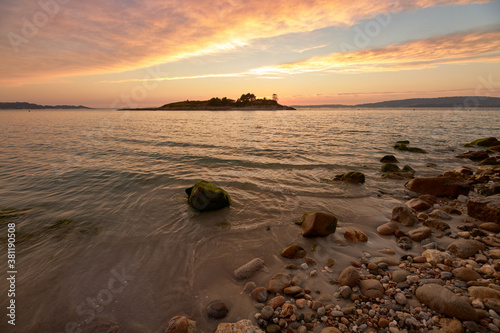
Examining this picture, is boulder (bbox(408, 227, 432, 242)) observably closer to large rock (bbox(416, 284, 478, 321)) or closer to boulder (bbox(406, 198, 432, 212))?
boulder (bbox(406, 198, 432, 212))

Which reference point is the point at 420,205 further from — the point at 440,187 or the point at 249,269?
the point at 249,269

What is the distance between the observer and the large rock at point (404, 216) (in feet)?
23.2

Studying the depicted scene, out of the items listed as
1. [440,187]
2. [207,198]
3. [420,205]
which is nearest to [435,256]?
[420,205]

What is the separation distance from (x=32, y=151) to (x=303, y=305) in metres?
26.7

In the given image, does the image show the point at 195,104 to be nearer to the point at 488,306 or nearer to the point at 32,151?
the point at 32,151

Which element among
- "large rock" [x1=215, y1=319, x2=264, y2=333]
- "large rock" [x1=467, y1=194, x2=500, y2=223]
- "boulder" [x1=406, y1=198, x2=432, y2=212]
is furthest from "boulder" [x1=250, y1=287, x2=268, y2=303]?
"large rock" [x1=467, y1=194, x2=500, y2=223]

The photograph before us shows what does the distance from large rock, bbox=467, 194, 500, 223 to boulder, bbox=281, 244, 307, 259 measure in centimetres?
643

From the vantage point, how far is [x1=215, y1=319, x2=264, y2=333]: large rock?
11.7 feet

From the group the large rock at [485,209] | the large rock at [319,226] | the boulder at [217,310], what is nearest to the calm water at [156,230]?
the boulder at [217,310]

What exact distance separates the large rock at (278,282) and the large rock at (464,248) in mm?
4351

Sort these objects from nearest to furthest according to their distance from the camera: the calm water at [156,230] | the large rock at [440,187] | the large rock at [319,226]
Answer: the calm water at [156,230] → the large rock at [319,226] → the large rock at [440,187]

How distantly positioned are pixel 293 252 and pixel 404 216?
14.8 feet

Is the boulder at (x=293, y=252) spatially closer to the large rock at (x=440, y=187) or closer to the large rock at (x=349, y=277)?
the large rock at (x=349, y=277)

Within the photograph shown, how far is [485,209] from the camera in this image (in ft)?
22.8
